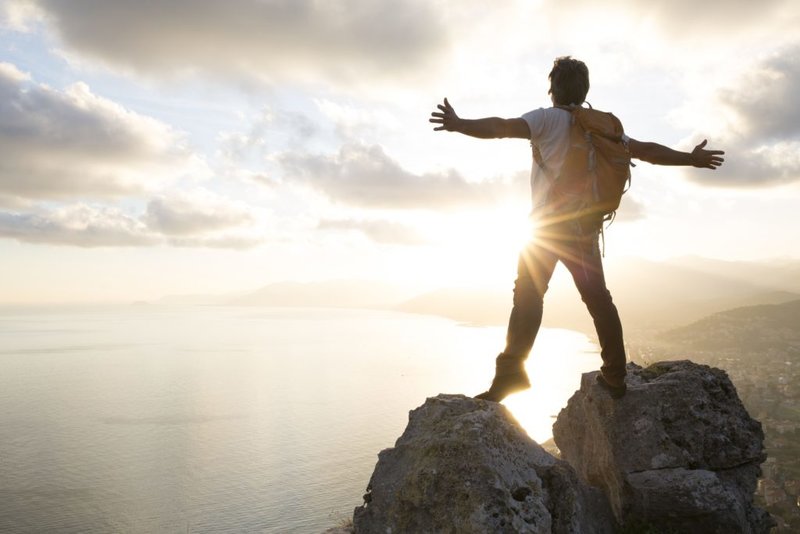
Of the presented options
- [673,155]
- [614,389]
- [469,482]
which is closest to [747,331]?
[614,389]

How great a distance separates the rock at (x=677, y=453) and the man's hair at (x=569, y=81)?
4127mm

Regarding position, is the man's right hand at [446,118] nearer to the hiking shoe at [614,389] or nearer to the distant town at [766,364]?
the hiking shoe at [614,389]

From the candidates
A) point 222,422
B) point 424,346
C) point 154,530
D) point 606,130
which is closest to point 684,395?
point 606,130

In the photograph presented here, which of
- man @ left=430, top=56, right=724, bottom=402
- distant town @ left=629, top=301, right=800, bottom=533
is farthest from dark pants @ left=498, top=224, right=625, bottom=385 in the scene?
distant town @ left=629, top=301, right=800, bottom=533

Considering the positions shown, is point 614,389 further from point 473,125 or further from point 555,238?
point 473,125

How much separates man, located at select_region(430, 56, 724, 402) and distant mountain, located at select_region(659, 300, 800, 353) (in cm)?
17386

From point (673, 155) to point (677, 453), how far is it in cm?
387

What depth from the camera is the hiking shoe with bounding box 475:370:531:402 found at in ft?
21.7

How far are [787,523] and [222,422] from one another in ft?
259

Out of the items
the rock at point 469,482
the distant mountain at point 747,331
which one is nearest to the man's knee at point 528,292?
the rock at point 469,482

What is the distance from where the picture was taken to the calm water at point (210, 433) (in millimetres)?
56625

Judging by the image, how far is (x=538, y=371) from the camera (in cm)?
13675

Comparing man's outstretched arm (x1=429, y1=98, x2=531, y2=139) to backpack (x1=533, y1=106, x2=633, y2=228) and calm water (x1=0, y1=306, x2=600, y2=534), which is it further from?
calm water (x1=0, y1=306, x2=600, y2=534)

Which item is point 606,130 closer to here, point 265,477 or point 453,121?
point 453,121
